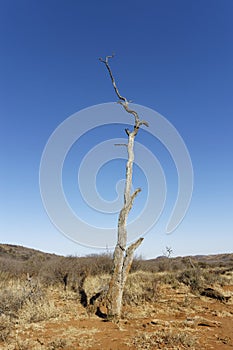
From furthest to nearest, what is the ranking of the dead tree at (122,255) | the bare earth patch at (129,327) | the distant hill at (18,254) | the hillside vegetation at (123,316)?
the distant hill at (18,254), the dead tree at (122,255), the hillside vegetation at (123,316), the bare earth patch at (129,327)

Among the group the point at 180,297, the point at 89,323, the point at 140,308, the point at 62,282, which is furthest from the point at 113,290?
the point at 62,282

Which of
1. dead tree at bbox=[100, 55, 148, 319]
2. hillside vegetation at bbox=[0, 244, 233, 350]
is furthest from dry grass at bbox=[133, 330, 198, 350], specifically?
dead tree at bbox=[100, 55, 148, 319]

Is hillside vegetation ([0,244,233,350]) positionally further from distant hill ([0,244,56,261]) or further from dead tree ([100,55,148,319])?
distant hill ([0,244,56,261])

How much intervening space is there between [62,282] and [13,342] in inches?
309

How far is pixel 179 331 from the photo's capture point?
6234mm

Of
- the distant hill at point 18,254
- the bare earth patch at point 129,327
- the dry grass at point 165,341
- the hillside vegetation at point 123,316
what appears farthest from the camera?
the distant hill at point 18,254

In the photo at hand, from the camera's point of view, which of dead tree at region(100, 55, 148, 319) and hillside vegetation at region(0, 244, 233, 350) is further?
dead tree at region(100, 55, 148, 319)

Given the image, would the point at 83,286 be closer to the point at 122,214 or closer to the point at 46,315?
the point at 46,315

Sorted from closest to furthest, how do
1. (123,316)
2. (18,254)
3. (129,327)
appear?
(129,327) < (123,316) < (18,254)

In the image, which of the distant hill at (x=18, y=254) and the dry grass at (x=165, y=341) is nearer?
the dry grass at (x=165, y=341)

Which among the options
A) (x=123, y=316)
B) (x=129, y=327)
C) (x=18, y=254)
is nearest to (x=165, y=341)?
(x=129, y=327)

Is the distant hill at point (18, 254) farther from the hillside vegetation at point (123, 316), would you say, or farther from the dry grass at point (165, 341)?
the dry grass at point (165, 341)

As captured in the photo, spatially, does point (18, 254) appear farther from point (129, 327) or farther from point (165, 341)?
point (165, 341)

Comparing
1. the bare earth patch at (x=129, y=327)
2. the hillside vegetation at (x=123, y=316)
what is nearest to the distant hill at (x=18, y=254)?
the hillside vegetation at (x=123, y=316)
